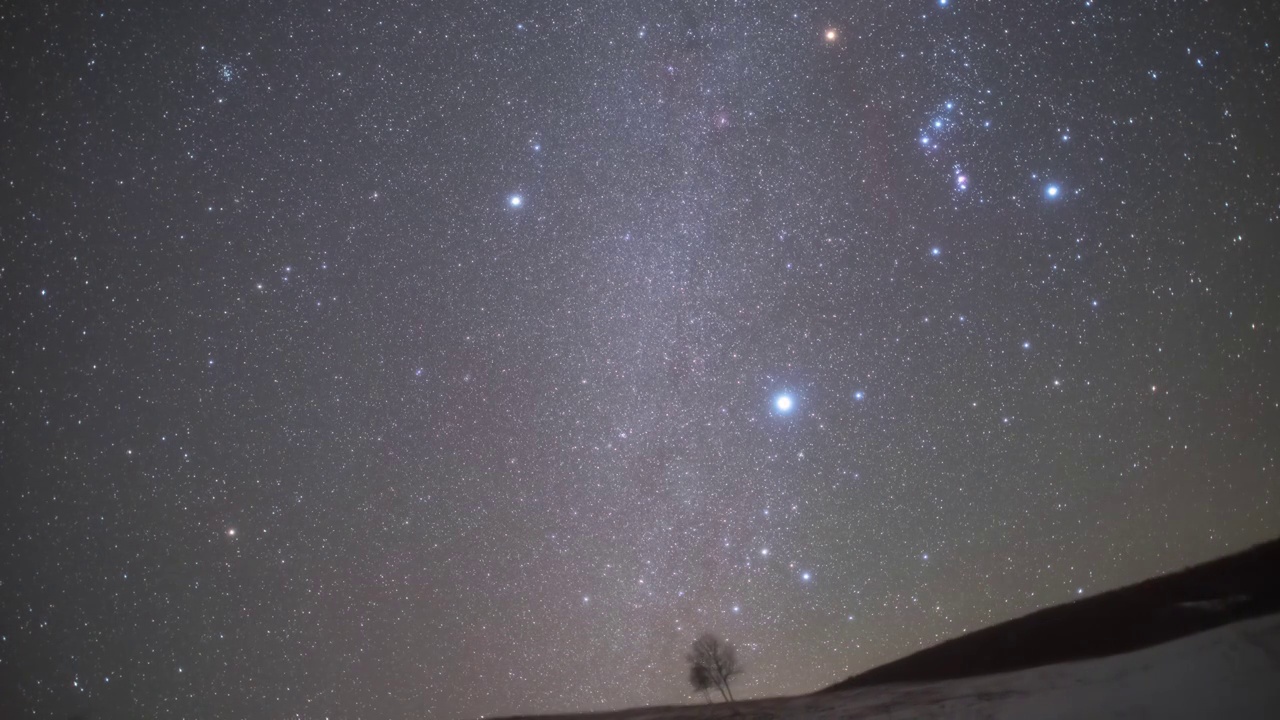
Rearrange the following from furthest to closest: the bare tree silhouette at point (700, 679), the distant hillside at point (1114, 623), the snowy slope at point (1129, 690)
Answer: the bare tree silhouette at point (700, 679)
the distant hillside at point (1114, 623)
the snowy slope at point (1129, 690)

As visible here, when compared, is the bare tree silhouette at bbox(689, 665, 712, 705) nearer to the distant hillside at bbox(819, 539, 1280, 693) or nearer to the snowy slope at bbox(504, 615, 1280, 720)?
the distant hillside at bbox(819, 539, 1280, 693)

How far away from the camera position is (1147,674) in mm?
11766

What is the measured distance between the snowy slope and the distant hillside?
2.27 metres

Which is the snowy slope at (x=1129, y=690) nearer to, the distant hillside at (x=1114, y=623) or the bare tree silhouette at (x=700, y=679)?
the distant hillside at (x=1114, y=623)

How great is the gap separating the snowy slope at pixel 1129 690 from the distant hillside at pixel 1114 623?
2.27 m

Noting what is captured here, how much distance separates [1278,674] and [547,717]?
19.5 metres

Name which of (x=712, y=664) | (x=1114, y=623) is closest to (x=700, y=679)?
(x=712, y=664)

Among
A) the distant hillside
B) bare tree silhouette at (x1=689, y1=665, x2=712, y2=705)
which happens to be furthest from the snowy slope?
bare tree silhouette at (x1=689, y1=665, x2=712, y2=705)

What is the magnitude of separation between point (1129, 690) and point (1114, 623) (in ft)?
27.6

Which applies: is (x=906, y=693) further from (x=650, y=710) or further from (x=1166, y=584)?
(x=1166, y=584)

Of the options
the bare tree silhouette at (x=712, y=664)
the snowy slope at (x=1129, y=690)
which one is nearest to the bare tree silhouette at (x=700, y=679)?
the bare tree silhouette at (x=712, y=664)

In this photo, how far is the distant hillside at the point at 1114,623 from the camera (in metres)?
15.4

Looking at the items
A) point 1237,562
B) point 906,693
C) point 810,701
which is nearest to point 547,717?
point 810,701

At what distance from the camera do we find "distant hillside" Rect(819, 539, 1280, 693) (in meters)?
15.4
